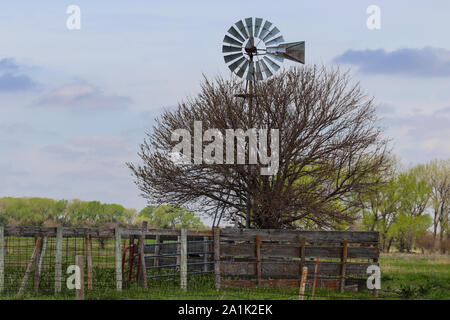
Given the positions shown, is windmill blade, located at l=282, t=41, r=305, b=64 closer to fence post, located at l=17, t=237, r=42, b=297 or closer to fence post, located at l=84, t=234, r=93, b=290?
fence post, located at l=84, t=234, r=93, b=290

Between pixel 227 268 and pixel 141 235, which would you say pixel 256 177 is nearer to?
pixel 227 268

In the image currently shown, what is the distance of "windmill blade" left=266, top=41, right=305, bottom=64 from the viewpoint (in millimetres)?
26312

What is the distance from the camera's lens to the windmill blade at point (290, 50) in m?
26.3

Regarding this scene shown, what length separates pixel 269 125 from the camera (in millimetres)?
24734

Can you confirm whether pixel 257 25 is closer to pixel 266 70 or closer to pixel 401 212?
pixel 266 70

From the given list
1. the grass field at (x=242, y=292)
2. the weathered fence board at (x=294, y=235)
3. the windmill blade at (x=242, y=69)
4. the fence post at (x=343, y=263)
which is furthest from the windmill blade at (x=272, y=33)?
the grass field at (x=242, y=292)

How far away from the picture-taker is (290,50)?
86.5ft

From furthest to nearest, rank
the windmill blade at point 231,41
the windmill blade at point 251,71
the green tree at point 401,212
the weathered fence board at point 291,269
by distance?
the green tree at point 401,212 → the windmill blade at point 231,41 → the windmill blade at point 251,71 → the weathered fence board at point 291,269

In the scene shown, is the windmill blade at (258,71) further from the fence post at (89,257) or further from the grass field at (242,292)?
the fence post at (89,257)

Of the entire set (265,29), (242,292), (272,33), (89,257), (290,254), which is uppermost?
(265,29)

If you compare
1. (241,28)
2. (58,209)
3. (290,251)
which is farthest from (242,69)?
(58,209)

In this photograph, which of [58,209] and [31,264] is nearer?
[31,264]
